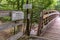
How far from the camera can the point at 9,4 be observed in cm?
812

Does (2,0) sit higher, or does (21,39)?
(2,0)

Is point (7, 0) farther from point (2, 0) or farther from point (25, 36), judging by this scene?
point (25, 36)

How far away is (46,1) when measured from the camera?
1104 centimetres

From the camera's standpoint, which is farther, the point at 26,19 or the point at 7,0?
the point at 7,0

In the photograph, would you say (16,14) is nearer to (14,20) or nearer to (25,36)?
(14,20)

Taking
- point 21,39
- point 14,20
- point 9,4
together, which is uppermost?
point 9,4

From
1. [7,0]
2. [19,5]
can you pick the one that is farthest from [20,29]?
[7,0]

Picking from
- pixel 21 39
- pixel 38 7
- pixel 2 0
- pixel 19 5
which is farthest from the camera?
pixel 38 7

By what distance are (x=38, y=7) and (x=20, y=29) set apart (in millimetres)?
5499

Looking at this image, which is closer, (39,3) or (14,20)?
(14,20)

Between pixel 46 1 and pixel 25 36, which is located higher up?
pixel 46 1

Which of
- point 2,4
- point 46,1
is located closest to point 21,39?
point 2,4

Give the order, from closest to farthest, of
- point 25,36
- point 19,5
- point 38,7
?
point 25,36
point 19,5
point 38,7

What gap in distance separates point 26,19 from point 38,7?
15.7 feet
